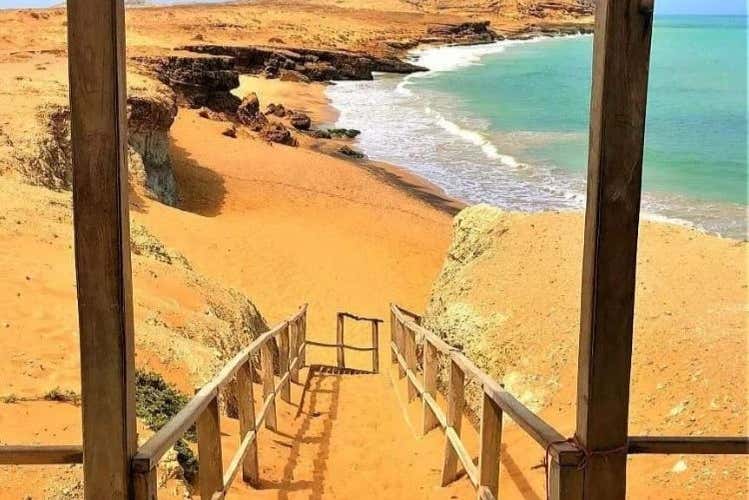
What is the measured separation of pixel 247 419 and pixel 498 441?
5.73ft

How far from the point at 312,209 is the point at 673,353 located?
13684 millimetres

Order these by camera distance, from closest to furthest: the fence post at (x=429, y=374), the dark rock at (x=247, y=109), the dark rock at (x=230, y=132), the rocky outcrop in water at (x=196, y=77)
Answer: the fence post at (x=429, y=374) → the dark rock at (x=230, y=132) → the rocky outcrop in water at (x=196, y=77) → the dark rock at (x=247, y=109)

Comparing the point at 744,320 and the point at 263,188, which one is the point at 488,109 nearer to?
the point at 263,188

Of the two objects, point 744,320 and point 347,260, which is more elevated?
point 744,320

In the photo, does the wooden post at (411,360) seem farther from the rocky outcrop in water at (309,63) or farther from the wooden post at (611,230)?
the rocky outcrop in water at (309,63)

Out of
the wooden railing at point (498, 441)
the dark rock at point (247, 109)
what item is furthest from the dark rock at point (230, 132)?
the wooden railing at point (498, 441)

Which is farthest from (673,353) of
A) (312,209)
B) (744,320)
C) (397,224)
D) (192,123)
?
(192,123)

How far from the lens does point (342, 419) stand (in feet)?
24.1

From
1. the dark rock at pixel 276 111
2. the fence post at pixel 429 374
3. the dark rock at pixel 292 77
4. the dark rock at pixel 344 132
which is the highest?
the dark rock at pixel 292 77

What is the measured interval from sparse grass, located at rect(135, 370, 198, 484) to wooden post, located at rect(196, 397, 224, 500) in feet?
2.12

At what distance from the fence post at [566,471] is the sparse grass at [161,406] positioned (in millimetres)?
2482

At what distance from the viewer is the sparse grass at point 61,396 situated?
5.02m

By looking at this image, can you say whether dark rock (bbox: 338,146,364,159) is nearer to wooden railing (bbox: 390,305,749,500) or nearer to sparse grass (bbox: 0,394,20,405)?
wooden railing (bbox: 390,305,749,500)

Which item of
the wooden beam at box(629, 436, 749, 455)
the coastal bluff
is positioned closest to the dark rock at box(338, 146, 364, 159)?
the coastal bluff
